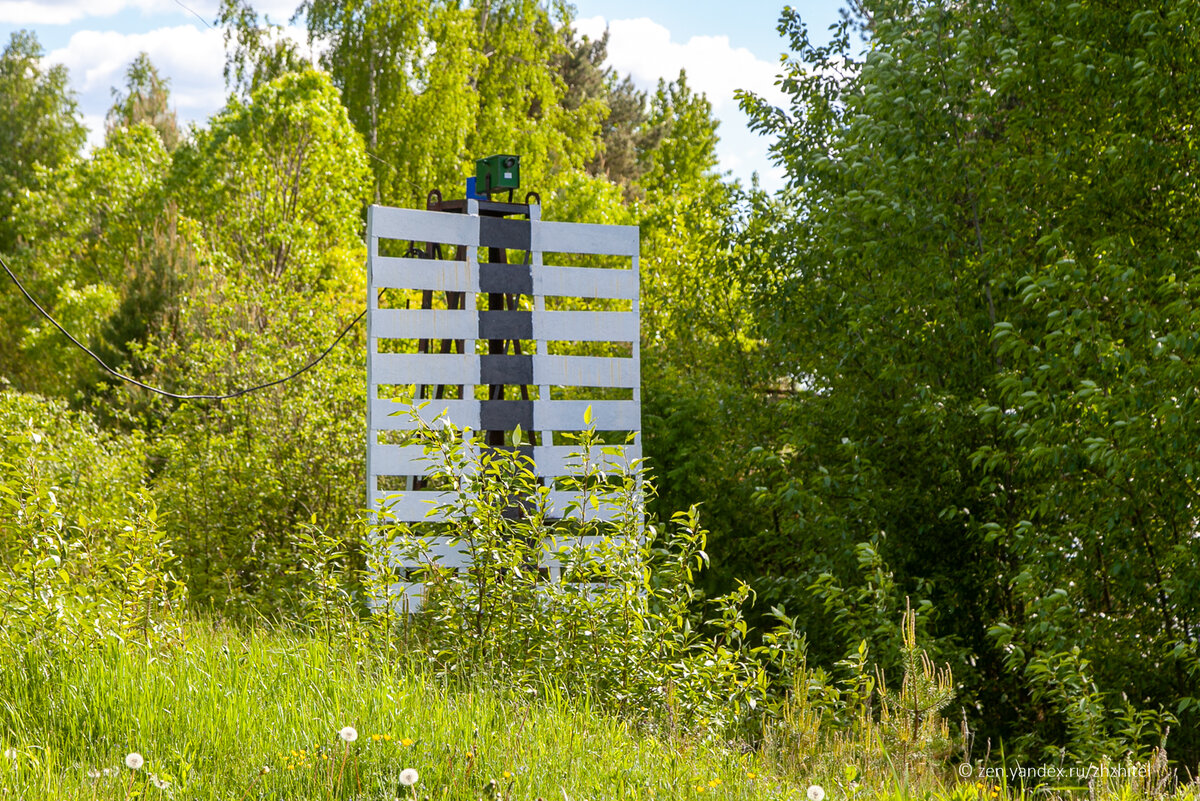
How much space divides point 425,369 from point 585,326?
41.5 inches

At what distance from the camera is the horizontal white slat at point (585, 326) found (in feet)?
20.0

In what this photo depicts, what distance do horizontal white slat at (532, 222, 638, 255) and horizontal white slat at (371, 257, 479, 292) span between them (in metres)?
0.44

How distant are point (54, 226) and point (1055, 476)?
2615cm

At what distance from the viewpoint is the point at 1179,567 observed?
447 cm

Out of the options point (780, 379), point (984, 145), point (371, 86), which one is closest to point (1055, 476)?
point (984, 145)

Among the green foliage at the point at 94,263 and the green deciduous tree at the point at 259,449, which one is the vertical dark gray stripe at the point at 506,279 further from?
the green foliage at the point at 94,263

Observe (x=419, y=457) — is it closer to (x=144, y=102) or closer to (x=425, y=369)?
(x=425, y=369)

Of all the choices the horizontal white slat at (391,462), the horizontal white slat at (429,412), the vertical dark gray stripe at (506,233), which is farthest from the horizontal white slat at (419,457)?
the vertical dark gray stripe at (506,233)

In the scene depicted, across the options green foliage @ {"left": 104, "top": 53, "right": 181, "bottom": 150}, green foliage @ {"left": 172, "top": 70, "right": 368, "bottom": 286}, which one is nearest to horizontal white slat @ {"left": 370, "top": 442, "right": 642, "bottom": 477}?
green foliage @ {"left": 172, "top": 70, "right": 368, "bottom": 286}

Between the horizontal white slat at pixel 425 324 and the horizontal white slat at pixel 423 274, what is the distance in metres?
0.14

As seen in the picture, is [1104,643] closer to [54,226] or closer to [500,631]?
[500,631]

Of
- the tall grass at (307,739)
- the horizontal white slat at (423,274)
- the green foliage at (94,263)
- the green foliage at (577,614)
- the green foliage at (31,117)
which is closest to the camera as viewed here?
the tall grass at (307,739)

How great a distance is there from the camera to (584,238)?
6.27m

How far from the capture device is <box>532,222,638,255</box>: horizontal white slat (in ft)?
19.9
